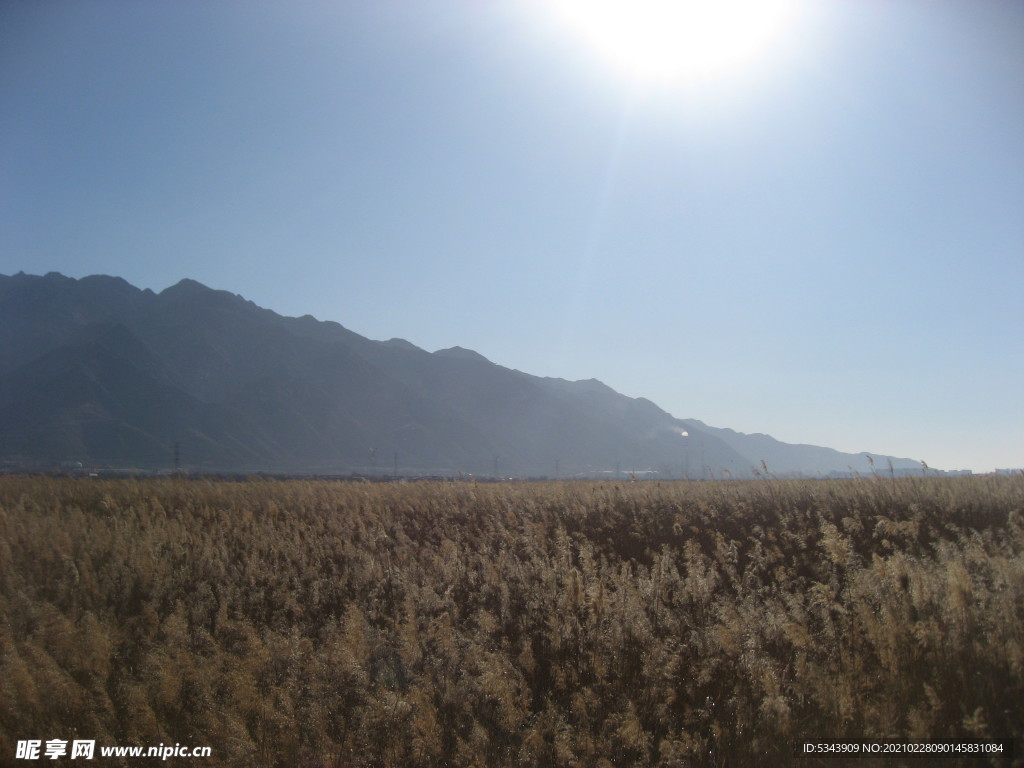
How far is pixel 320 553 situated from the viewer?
10.3 metres

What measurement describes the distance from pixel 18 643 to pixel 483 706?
4849mm

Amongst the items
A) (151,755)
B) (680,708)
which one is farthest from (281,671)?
(680,708)

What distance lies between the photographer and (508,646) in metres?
6.32

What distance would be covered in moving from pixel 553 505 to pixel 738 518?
12.5 ft

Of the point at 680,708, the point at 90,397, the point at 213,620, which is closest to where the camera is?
the point at 680,708

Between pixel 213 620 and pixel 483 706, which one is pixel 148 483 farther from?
pixel 483 706

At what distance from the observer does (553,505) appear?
13602 millimetres

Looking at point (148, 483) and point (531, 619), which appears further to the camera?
point (148, 483)

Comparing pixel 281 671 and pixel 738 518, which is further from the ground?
pixel 738 518

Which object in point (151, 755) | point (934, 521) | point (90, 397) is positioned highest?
point (90, 397)

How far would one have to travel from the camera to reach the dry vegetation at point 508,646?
14.7 feet

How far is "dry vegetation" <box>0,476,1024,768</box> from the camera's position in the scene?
4.49 metres

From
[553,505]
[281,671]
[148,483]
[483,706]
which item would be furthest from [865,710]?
[148,483]

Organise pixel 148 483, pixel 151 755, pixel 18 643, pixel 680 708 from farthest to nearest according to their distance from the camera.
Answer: pixel 148 483
pixel 18 643
pixel 680 708
pixel 151 755
